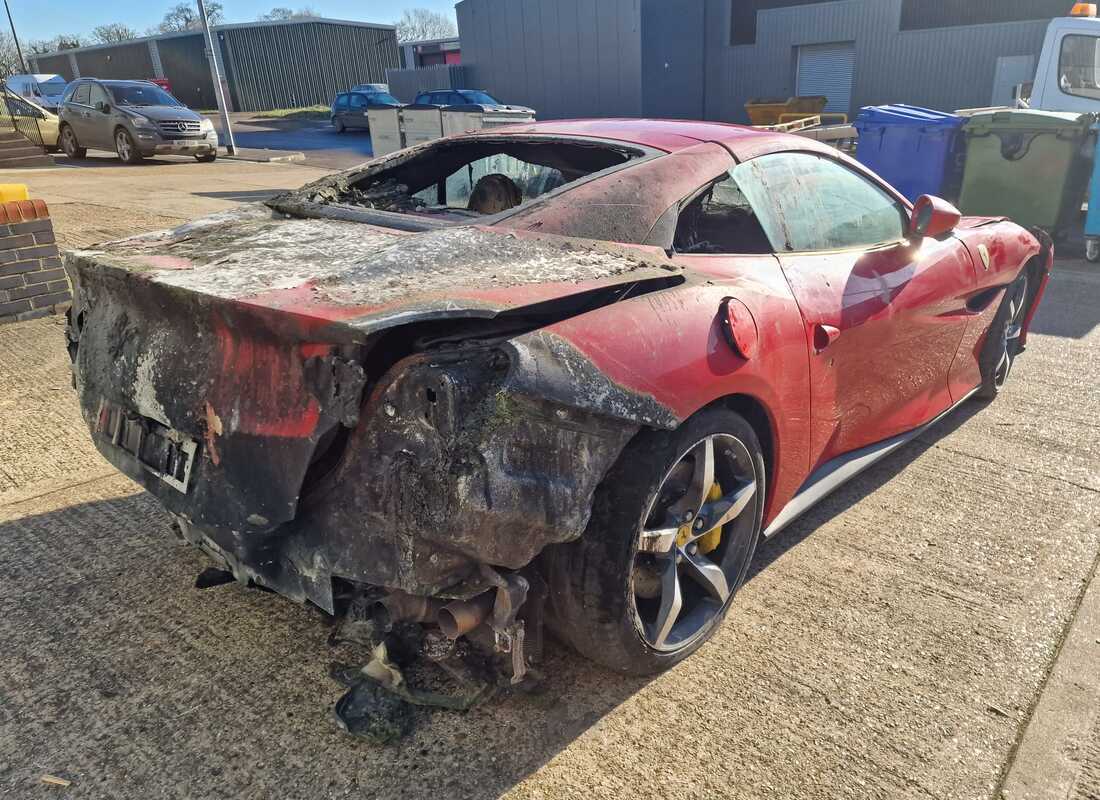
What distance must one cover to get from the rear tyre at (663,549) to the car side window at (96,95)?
17962mm

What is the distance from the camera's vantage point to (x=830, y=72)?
23344mm

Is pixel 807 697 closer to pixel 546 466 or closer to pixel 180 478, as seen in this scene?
pixel 546 466

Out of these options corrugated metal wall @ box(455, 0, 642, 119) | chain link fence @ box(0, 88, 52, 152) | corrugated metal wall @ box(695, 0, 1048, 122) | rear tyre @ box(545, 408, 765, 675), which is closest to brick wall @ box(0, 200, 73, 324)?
rear tyre @ box(545, 408, 765, 675)

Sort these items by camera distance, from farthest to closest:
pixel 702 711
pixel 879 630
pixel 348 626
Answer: pixel 879 630 < pixel 702 711 < pixel 348 626

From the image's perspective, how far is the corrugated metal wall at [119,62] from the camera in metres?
44.8

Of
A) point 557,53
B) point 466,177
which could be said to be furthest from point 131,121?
point 466,177

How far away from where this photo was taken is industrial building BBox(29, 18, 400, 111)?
41500 mm

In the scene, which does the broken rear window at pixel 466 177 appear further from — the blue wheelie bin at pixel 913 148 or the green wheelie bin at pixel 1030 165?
the green wheelie bin at pixel 1030 165

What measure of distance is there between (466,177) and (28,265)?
4.03m

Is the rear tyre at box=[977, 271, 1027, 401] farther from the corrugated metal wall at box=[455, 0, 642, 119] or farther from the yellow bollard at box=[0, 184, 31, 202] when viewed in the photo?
the corrugated metal wall at box=[455, 0, 642, 119]

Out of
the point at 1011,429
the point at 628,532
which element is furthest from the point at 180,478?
the point at 1011,429

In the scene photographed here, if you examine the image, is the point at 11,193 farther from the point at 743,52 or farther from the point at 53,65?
the point at 53,65

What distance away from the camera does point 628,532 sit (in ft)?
6.94

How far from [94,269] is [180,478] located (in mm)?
751
